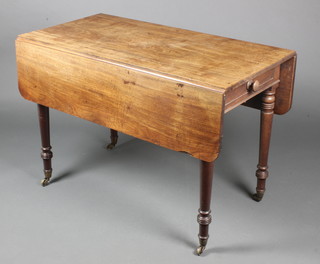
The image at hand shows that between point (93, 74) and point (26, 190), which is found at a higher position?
point (93, 74)

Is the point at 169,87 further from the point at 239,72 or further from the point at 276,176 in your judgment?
the point at 276,176

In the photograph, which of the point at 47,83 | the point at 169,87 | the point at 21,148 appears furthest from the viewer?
the point at 21,148

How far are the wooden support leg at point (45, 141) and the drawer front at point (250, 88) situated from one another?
1.06 meters

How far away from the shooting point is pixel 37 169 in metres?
3.95

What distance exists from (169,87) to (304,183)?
3.86 ft

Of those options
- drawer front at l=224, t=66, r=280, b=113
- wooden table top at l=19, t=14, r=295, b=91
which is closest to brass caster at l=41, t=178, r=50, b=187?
wooden table top at l=19, t=14, r=295, b=91

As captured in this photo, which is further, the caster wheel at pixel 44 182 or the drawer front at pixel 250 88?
the caster wheel at pixel 44 182

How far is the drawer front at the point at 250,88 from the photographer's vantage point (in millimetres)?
2959

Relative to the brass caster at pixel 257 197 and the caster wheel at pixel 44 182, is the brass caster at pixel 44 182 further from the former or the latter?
the brass caster at pixel 257 197

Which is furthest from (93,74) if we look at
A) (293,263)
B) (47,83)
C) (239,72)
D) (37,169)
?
(293,263)

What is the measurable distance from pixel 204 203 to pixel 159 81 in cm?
58

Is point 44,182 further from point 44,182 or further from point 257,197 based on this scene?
point 257,197

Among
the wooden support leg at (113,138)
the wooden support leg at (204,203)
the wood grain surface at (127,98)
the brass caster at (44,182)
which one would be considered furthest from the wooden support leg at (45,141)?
the wooden support leg at (204,203)

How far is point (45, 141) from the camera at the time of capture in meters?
3.71
